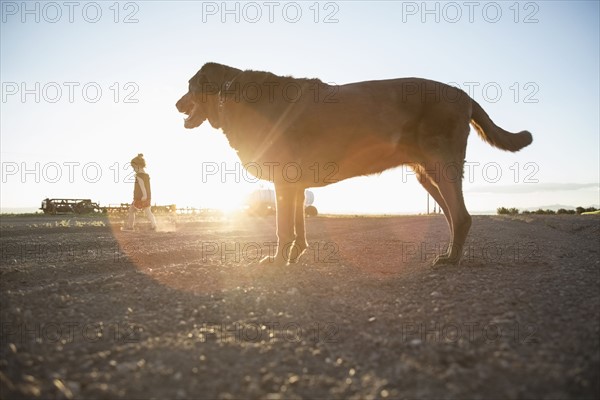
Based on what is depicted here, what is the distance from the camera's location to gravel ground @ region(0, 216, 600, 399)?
1738mm

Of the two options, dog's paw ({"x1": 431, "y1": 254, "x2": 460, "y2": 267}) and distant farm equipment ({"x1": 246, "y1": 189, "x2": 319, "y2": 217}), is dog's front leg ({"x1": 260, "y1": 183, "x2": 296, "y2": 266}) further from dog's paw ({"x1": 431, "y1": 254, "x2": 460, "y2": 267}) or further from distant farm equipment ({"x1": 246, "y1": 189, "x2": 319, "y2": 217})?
distant farm equipment ({"x1": 246, "y1": 189, "x2": 319, "y2": 217})

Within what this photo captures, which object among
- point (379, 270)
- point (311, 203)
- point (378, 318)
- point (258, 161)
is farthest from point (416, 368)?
point (311, 203)

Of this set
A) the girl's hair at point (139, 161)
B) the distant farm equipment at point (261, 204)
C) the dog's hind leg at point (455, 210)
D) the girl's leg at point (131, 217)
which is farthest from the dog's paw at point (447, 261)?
the distant farm equipment at point (261, 204)

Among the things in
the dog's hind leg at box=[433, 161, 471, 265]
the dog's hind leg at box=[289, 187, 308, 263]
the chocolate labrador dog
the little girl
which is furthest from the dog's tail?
the little girl

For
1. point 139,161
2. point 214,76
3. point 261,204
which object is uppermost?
point 214,76

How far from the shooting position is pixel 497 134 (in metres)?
5.41

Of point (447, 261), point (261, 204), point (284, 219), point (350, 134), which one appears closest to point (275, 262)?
point (284, 219)

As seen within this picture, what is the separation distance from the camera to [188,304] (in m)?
3.21

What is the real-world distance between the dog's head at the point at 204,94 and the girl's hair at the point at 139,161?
9608 millimetres

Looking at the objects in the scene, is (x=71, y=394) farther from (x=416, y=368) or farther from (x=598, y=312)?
(x=598, y=312)

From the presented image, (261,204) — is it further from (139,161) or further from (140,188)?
(140,188)

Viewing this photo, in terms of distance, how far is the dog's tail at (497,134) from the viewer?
5359 millimetres

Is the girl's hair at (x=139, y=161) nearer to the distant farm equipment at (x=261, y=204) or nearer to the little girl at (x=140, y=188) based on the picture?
the little girl at (x=140, y=188)

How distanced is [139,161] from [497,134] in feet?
44.4
